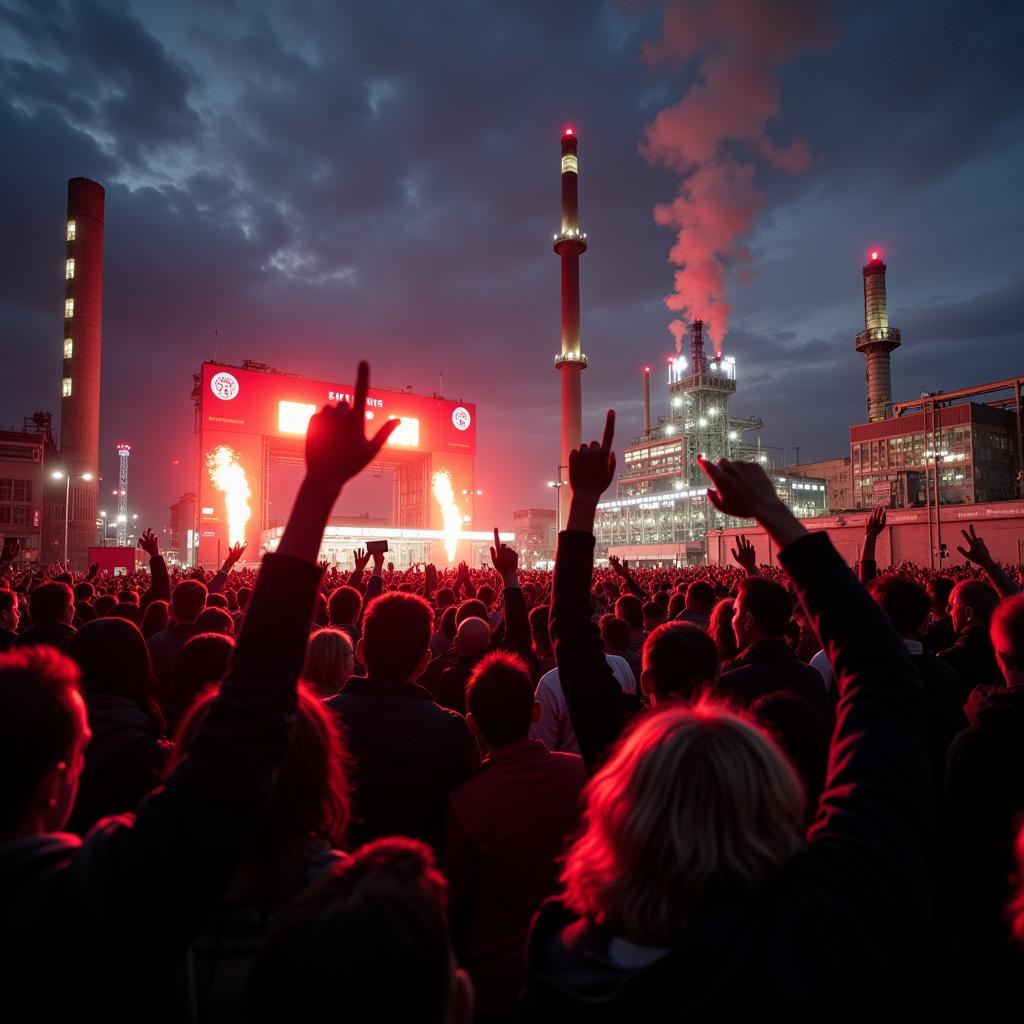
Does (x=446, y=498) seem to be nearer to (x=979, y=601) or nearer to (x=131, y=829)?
(x=979, y=601)

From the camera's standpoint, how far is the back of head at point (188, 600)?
6.12m

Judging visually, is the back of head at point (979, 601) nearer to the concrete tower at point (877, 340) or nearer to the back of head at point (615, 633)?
the back of head at point (615, 633)

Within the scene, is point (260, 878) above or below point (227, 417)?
below

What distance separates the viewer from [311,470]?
1.64 m

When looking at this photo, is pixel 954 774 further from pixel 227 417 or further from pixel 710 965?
pixel 227 417

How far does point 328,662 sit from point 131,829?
290 cm

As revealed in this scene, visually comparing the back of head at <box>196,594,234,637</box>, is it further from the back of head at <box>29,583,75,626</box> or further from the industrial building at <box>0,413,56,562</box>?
the industrial building at <box>0,413,56,562</box>

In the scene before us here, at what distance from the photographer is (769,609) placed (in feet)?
13.3

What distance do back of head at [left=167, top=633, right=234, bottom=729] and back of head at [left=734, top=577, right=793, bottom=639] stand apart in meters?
2.94

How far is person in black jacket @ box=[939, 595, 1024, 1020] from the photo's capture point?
8.87ft

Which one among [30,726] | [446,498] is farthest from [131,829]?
[446,498]

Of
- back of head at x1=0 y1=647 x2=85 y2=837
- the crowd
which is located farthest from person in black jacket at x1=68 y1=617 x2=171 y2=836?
back of head at x1=0 y1=647 x2=85 y2=837

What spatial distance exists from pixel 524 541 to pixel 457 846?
359 feet

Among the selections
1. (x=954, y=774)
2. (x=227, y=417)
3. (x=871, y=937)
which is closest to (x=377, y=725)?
(x=871, y=937)
